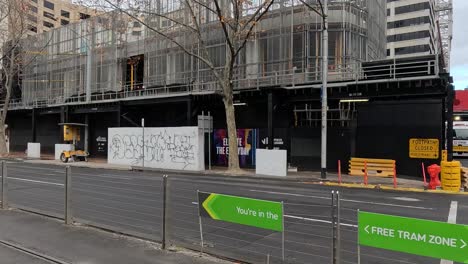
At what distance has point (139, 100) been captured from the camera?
3662 centimetres

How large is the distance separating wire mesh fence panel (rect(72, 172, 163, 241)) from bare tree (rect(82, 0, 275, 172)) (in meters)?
12.8

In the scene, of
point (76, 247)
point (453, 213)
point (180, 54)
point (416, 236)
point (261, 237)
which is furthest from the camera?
point (180, 54)

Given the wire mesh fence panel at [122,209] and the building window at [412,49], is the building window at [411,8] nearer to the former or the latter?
the building window at [412,49]

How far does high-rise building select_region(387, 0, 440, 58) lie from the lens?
93875 millimetres

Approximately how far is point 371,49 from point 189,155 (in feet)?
52.5

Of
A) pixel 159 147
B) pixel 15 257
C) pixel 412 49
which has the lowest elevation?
pixel 15 257

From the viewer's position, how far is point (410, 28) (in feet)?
316

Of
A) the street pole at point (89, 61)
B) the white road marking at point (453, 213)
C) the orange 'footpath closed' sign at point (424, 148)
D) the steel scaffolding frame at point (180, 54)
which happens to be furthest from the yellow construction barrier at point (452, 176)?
the street pole at point (89, 61)

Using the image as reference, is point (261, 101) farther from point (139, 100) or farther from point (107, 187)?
point (107, 187)

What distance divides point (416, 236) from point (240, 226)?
5.05 metres

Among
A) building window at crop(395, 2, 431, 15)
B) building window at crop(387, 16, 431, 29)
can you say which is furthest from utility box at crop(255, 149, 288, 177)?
building window at crop(395, 2, 431, 15)

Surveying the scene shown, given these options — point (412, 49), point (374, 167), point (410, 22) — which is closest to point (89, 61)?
point (374, 167)

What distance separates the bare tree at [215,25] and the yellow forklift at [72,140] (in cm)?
1199

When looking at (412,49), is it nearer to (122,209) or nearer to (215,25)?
(215,25)
